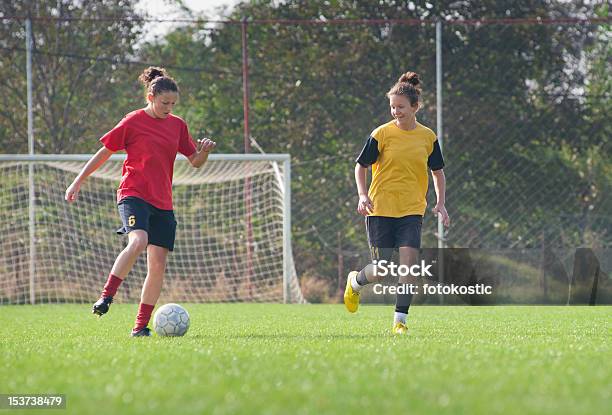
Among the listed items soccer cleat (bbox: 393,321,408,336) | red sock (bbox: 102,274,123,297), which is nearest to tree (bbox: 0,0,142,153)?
red sock (bbox: 102,274,123,297)

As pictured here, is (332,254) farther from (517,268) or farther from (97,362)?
(97,362)

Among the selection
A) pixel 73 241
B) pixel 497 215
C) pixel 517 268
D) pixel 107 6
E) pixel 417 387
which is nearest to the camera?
pixel 417 387

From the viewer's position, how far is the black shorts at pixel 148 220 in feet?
22.2

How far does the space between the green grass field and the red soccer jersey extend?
3.18 ft

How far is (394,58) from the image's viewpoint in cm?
1752

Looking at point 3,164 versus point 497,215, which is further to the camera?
point 497,215

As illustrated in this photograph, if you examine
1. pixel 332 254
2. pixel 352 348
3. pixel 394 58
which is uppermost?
pixel 394 58

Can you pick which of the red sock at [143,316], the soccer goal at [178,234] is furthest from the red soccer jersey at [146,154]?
the soccer goal at [178,234]

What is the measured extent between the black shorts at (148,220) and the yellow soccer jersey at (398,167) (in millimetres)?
1462

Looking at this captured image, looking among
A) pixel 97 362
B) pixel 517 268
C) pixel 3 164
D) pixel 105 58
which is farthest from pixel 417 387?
pixel 105 58

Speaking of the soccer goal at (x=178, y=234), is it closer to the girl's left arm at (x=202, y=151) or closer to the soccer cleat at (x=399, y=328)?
the girl's left arm at (x=202, y=151)

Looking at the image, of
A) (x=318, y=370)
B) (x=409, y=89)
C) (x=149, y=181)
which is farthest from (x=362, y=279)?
(x=318, y=370)

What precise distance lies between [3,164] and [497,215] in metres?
7.74

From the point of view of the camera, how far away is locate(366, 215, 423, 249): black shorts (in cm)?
725
